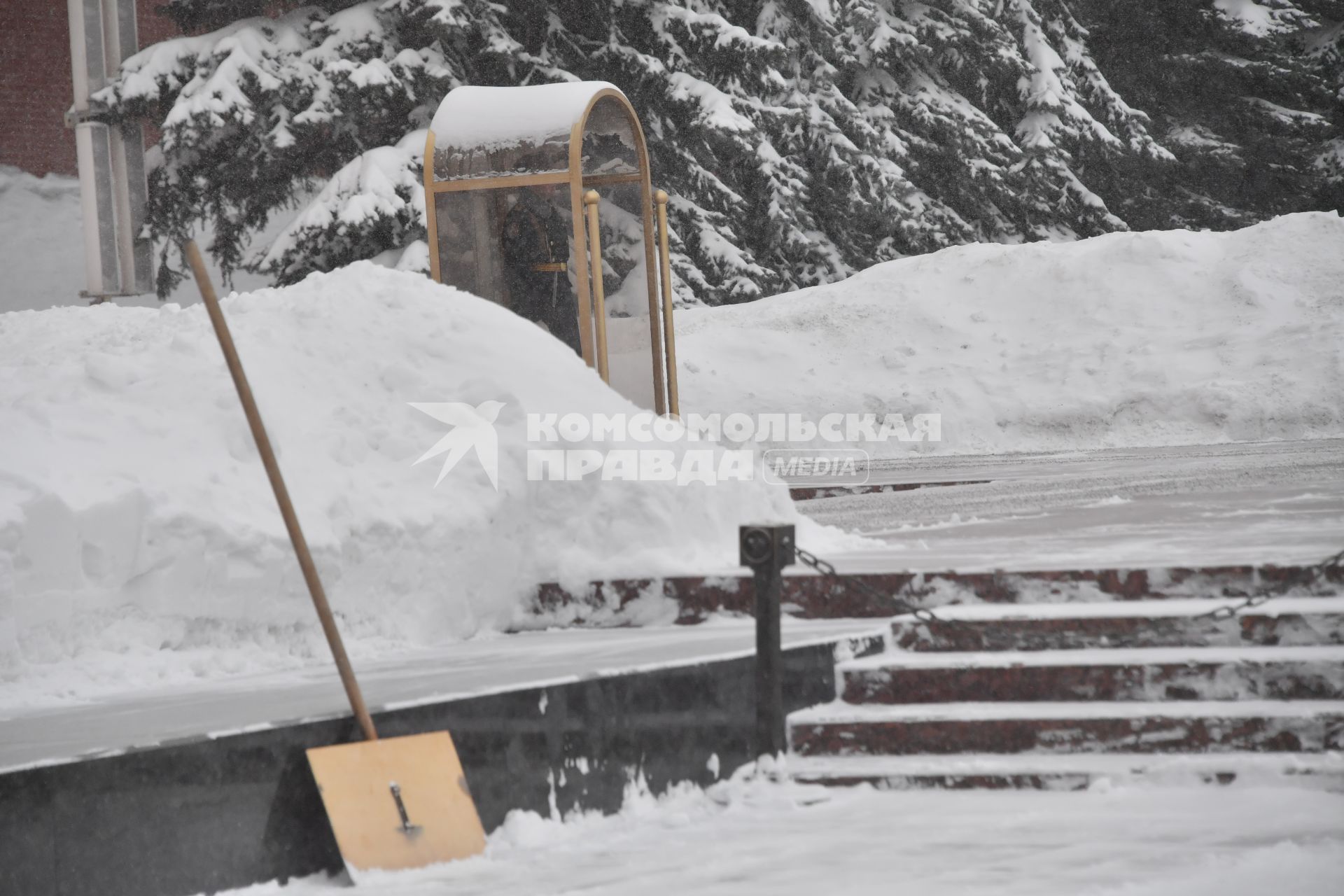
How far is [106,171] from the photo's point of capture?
15.3 metres

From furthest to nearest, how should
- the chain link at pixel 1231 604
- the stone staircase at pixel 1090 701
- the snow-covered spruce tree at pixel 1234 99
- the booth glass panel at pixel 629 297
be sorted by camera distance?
the snow-covered spruce tree at pixel 1234 99 → the booth glass panel at pixel 629 297 → the chain link at pixel 1231 604 → the stone staircase at pixel 1090 701

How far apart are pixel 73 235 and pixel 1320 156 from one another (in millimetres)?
19739

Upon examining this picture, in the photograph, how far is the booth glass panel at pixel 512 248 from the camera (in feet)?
32.5

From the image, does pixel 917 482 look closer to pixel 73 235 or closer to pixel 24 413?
pixel 24 413

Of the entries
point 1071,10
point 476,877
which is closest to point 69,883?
point 476,877

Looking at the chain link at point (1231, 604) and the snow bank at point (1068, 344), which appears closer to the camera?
the chain link at point (1231, 604)

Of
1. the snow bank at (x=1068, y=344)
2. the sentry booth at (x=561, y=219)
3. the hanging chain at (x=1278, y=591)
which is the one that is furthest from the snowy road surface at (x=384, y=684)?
the snow bank at (x=1068, y=344)

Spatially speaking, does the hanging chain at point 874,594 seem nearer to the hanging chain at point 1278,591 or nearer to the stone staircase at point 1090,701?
the stone staircase at point 1090,701

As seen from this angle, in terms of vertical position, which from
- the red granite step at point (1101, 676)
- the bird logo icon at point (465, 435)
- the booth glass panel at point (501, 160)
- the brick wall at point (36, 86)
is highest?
the brick wall at point (36, 86)

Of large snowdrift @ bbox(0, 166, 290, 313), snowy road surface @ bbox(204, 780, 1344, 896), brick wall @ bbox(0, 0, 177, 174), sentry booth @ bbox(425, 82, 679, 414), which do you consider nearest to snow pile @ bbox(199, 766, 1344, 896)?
snowy road surface @ bbox(204, 780, 1344, 896)

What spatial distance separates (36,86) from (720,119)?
766cm

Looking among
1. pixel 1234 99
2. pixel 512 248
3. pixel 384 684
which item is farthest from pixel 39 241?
pixel 1234 99

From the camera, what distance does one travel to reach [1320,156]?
80.4 ft

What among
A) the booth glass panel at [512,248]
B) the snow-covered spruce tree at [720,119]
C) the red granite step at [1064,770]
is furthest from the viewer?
the snow-covered spruce tree at [720,119]
